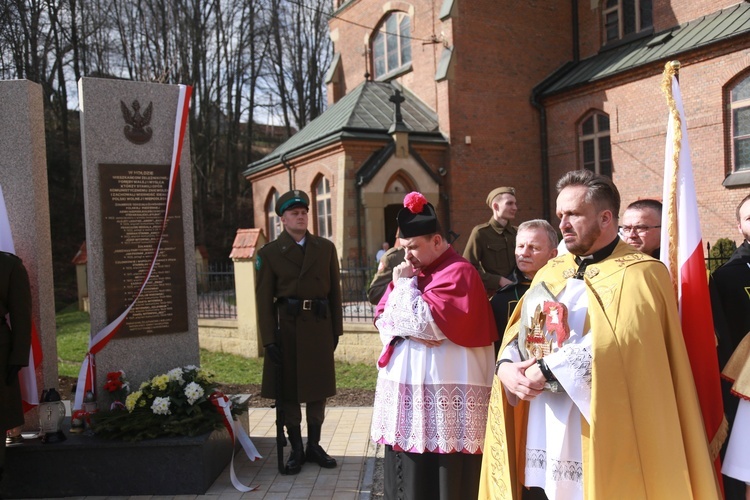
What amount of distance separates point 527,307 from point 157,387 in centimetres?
326

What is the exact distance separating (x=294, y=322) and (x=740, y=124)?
14.1 meters

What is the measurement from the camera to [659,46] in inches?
651

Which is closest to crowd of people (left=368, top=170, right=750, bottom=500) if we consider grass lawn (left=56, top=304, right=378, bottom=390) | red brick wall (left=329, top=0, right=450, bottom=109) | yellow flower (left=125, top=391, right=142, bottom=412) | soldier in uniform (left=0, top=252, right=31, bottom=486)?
yellow flower (left=125, top=391, right=142, bottom=412)

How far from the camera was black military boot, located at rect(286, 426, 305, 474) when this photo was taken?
4891mm

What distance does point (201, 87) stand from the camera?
1339 inches

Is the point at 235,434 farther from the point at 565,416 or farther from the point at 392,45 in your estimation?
the point at 392,45

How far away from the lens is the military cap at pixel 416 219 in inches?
128

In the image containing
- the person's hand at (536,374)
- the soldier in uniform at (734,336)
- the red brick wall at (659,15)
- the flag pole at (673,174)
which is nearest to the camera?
the person's hand at (536,374)

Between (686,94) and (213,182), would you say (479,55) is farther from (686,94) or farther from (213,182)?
(213,182)

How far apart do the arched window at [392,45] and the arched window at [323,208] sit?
5234mm

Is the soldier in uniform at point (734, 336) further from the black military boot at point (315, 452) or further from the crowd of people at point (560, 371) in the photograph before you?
the black military boot at point (315, 452)

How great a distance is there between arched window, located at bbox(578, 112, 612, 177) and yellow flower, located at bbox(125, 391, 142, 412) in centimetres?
1605

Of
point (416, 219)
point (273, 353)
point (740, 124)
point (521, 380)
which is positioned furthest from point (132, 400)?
point (740, 124)

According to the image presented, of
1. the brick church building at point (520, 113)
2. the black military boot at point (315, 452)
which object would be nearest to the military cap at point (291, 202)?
the black military boot at point (315, 452)
